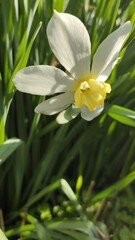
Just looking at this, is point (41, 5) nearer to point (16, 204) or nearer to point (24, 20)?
point (24, 20)

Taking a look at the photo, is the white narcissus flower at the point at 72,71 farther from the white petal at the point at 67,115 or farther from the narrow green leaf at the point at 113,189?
the narrow green leaf at the point at 113,189

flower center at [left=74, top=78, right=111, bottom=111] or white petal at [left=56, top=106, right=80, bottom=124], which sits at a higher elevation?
flower center at [left=74, top=78, right=111, bottom=111]

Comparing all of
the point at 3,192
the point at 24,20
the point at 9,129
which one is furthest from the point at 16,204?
the point at 24,20

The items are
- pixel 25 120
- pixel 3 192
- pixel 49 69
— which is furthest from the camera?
pixel 3 192

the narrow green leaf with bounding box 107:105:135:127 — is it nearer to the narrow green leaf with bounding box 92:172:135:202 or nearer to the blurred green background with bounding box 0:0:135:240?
the blurred green background with bounding box 0:0:135:240

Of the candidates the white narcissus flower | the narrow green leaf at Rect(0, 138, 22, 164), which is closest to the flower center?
the white narcissus flower

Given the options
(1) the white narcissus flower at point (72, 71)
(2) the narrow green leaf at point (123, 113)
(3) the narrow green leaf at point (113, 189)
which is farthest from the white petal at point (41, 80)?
(3) the narrow green leaf at point (113, 189)
